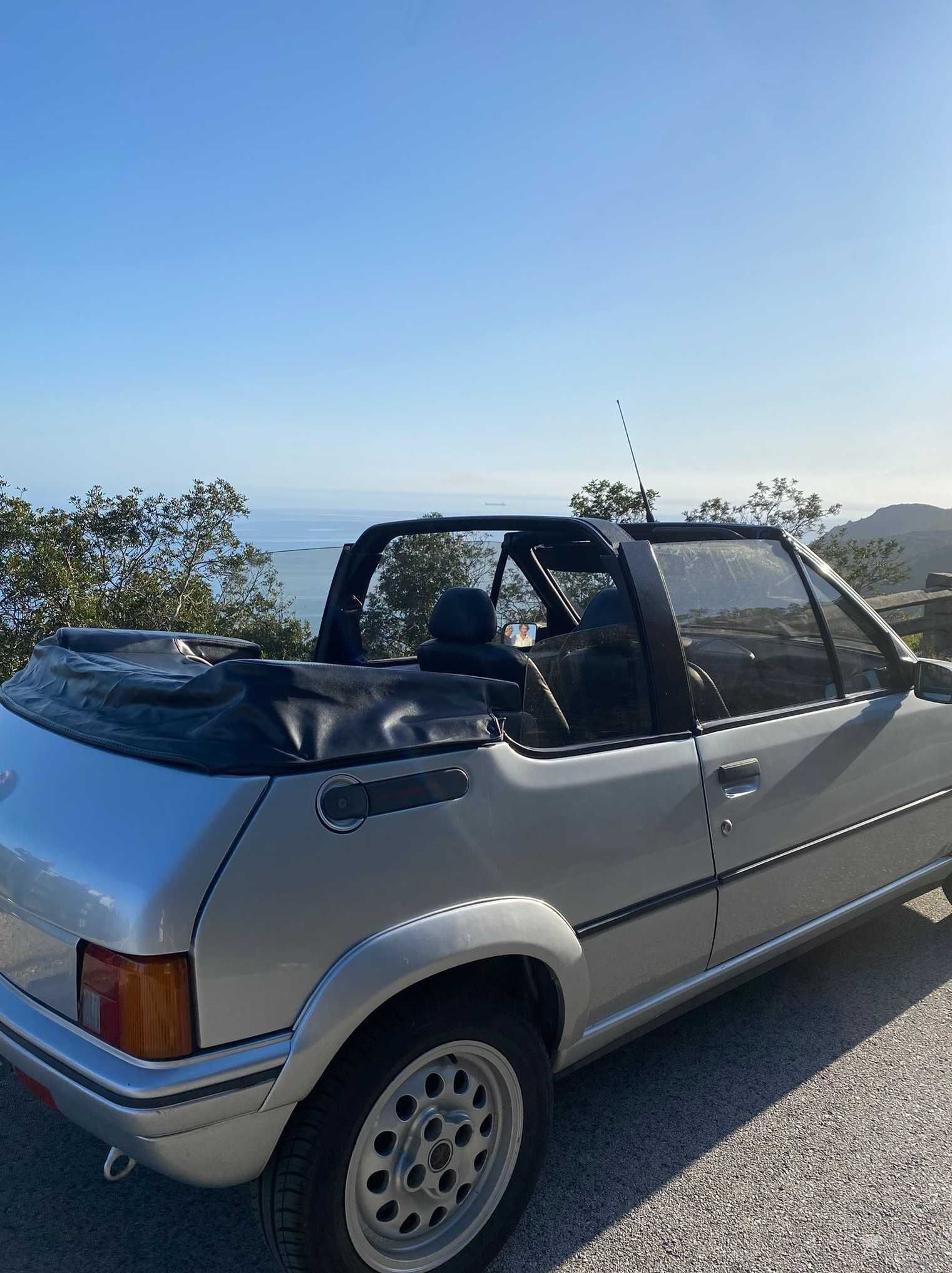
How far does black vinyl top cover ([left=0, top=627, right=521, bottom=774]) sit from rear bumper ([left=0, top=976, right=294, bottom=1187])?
0.53 m

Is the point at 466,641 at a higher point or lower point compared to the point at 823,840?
higher

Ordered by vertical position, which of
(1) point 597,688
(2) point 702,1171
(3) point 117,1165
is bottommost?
(2) point 702,1171

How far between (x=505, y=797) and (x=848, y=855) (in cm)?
159

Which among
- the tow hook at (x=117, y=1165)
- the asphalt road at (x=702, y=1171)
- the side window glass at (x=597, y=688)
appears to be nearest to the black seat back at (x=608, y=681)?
the side window glass at (x=597, y=688)

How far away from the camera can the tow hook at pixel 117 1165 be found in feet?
6.16

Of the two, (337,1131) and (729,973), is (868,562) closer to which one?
(729,973)

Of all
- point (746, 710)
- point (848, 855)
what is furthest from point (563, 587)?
point (848, 855)

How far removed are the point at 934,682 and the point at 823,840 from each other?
85 centimetres

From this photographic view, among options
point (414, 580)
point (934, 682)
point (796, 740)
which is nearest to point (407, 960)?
point (796, 740)

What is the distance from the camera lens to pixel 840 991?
338 cm

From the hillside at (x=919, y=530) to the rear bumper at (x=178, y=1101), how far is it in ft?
39.2

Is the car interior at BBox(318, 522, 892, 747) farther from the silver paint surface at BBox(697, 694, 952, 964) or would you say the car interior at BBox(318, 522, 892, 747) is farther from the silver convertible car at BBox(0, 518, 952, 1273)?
the silver paint surface at BBox(697, 694, 952, 964)

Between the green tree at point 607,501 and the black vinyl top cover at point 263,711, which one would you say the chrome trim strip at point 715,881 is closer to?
the black vinyl top cover at point 263,711

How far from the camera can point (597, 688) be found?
2.60 metres
